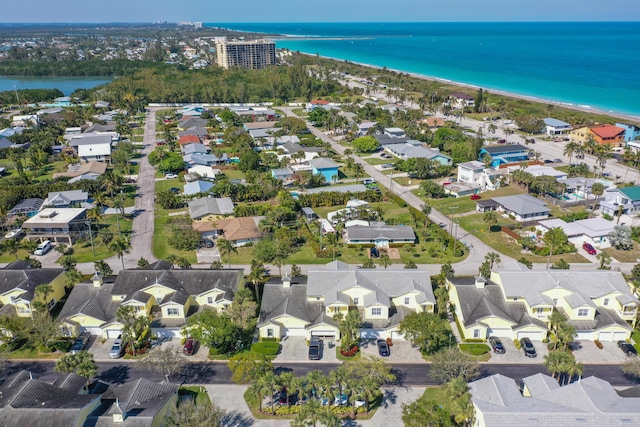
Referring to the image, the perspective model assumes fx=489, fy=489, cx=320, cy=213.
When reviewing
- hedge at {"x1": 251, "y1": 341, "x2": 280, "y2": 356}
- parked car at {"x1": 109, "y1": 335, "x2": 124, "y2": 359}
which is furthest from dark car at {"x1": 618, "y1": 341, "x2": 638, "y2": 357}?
parked car at {"x1": 109, "y1": 335, "x2": 124, "y2": 359}

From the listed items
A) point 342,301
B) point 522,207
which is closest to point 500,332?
point 342,301

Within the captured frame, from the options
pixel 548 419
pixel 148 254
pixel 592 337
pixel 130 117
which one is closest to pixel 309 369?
pixel 548 419

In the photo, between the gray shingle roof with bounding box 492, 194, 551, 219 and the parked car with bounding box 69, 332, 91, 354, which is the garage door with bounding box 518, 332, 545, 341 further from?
the parked car with bounding box 69, 332, 91, 354

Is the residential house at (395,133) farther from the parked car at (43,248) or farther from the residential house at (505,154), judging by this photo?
the parked car at (43,248)

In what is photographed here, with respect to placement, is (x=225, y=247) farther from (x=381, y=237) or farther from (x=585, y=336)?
(x=585, y=336)

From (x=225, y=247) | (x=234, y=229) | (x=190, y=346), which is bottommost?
(x=190, y=346)

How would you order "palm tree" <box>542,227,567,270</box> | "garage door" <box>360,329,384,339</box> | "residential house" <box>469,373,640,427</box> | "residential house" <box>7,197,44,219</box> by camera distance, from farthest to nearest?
"residential house" <box>7,197,44,219</box> < "palm tree" <box>542,227,567,270</box> < "garage door" <box>360,329,384,339</box> < "residential house" <box>469,373,640,427</box>

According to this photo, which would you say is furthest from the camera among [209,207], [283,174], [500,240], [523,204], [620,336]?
[283,174]
